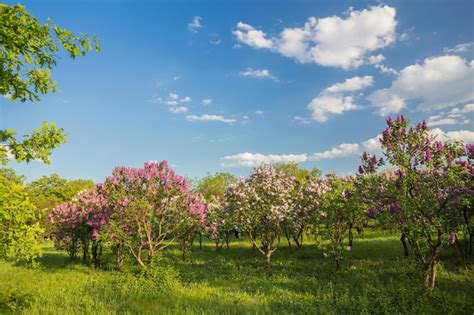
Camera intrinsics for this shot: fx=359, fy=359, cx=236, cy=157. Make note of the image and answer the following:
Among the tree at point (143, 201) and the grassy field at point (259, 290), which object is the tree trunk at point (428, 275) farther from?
the tree at point (143, 201)

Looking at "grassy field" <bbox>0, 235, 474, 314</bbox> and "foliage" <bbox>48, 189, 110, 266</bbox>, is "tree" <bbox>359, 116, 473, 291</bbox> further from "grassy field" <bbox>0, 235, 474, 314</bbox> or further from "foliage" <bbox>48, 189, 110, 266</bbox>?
"foliage" <bbox>48, 189, 110, 266</bbox>

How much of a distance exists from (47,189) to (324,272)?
105 metres

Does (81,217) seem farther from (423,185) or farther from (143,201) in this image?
(423,185)

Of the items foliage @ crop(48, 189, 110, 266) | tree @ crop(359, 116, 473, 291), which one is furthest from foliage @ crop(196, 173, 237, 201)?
tree @ crop(359, 116, 473, 291)

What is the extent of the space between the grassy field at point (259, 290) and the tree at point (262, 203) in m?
2.39

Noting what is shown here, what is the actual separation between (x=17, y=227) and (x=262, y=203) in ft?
52.5

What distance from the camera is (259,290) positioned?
1478 centimetres

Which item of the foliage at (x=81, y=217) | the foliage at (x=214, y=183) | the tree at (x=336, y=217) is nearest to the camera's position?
the tree at (x=336, y=217)

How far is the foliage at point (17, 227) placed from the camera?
23.8 feet

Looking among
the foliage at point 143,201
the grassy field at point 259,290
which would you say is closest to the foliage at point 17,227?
the grassy field at point 259,290

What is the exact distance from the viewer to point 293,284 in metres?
16.2

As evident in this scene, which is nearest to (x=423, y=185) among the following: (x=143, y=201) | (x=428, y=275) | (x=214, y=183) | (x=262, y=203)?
(x=428, y=275)

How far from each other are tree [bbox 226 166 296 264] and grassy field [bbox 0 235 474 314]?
239cm

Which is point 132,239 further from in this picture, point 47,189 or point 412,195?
point 47,189
